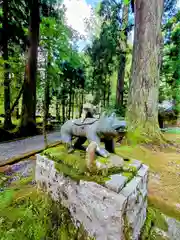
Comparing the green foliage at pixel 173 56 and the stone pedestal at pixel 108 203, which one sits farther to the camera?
the green foliage at pixel 173 56

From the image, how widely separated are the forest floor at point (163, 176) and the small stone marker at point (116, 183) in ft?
2.69

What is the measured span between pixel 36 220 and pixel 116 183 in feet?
2.60

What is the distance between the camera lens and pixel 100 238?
108 centimetres

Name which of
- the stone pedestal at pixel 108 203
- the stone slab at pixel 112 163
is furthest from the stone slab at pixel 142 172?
the stone slab at pixel 112 163

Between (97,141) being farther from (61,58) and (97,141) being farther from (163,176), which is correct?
(61,58)

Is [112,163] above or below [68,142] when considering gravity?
below

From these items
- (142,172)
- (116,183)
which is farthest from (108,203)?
(142,172)

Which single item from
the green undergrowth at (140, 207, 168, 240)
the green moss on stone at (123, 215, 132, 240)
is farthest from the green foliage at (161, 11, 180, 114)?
the green moss on stone at (123, 215, 132, 240)

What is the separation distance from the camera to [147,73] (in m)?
3.79

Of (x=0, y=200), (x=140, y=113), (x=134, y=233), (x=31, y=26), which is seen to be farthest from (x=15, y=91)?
(x=134, y=233)

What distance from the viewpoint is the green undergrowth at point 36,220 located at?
122 cm

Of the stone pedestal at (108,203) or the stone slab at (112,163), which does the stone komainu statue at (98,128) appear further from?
the stone pedestal at (108,203)

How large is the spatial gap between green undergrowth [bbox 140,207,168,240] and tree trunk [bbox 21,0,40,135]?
5.13 meters

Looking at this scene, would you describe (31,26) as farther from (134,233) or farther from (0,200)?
(134,233)
